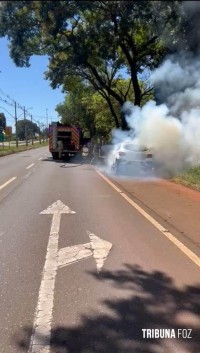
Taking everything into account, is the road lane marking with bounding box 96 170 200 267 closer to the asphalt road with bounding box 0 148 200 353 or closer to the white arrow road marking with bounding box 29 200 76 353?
the asphalt road with bounding box 0 148 200 353

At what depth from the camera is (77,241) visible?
7.26 metres

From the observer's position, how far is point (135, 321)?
167 inches

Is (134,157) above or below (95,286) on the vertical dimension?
above

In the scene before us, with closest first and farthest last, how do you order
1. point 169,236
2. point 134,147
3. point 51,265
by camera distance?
point 51,265, point 169,236, point 134,147

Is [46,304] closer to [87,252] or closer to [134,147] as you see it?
[87,252]

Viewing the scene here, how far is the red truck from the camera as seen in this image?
33.0 metres

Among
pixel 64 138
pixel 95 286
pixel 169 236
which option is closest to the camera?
pixel 95 286

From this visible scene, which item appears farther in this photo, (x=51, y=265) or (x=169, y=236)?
(x=169, y=236)

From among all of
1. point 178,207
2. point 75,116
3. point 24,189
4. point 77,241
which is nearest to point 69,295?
point 77,241

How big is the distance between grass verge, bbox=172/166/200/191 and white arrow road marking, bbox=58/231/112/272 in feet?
26.3

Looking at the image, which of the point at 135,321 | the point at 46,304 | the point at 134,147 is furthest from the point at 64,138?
the point at 135,321

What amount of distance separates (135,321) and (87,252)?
242 centimetres

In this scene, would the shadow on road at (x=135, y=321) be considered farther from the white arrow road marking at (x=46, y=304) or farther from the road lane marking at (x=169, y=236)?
the road lane marking at (x=169, y=236)

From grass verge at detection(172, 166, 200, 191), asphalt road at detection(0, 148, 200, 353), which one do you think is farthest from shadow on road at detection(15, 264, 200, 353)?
grass verge at detection(172, 166, 200, 191)
